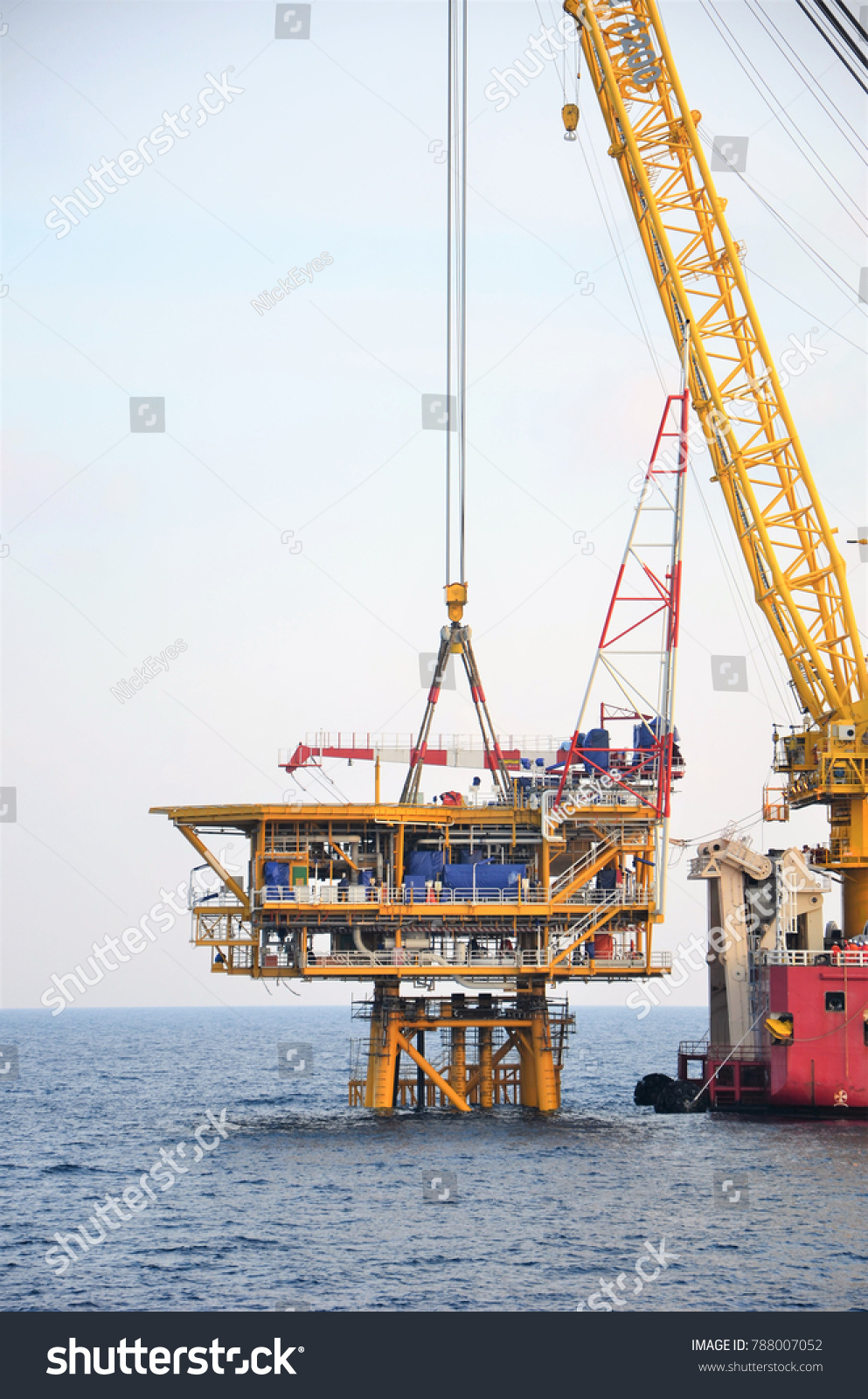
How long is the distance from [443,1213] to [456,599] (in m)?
29.6

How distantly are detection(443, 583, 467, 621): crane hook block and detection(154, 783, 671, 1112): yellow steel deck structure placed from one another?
857 centimetres

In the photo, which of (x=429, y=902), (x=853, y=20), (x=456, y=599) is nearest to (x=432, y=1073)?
(x=429, y=902)

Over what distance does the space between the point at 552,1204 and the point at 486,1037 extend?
23.1 meters

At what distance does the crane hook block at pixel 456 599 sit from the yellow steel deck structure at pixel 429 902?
857cm

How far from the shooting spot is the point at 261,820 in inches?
2613

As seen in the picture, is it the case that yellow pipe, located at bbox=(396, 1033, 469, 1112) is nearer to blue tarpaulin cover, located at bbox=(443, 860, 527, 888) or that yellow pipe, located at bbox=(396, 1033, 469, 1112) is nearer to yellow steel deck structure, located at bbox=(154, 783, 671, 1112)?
yellow steel deck structure, located at bbox=(154, 783, 671, 1112)

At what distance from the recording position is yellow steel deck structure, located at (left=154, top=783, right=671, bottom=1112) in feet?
219

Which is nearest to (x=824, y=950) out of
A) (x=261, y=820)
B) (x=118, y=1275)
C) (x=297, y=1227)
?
(x=261, y=820)

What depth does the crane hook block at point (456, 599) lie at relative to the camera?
71.0 m

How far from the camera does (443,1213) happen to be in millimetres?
49750

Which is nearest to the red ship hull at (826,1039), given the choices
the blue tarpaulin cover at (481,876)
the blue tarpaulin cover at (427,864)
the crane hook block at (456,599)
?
the blue tarpaulin cover at (481,876)

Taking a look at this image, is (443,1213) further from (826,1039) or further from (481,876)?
(826,1039)
